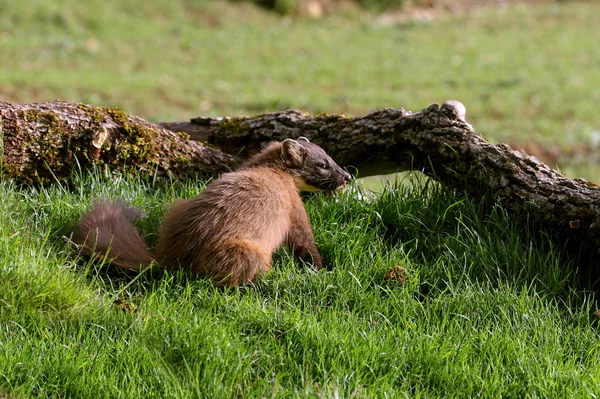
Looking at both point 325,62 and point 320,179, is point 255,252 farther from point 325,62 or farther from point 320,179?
point 325,62

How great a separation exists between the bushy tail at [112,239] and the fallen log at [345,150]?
801mm

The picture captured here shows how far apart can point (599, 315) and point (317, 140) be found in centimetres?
229

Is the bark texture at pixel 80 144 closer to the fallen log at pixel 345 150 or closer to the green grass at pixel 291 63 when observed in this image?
the fallen log at pixel 345 150

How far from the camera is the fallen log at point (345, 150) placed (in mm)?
4695

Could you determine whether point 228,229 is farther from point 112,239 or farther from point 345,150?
point 345,150

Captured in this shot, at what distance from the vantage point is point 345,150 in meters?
5.41

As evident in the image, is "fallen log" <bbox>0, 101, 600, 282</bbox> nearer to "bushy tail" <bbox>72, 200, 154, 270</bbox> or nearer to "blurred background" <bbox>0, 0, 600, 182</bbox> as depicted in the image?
"bushy tail" <bbox>72, 200, 154, 270</bbox>

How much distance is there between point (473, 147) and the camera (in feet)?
16.3

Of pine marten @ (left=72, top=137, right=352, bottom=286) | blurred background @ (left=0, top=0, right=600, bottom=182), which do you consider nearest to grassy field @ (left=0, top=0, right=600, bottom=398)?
pine marten @ (left=72, top=137, right=352, bottom=286)

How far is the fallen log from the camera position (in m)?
4.70

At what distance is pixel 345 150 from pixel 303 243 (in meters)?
1.18

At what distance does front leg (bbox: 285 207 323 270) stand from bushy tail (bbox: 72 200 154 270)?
33.1 inches

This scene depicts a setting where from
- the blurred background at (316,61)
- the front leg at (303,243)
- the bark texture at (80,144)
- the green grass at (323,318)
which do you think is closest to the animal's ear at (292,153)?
the green grass at (323,318)

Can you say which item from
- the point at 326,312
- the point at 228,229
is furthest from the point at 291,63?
the point at 326,312
